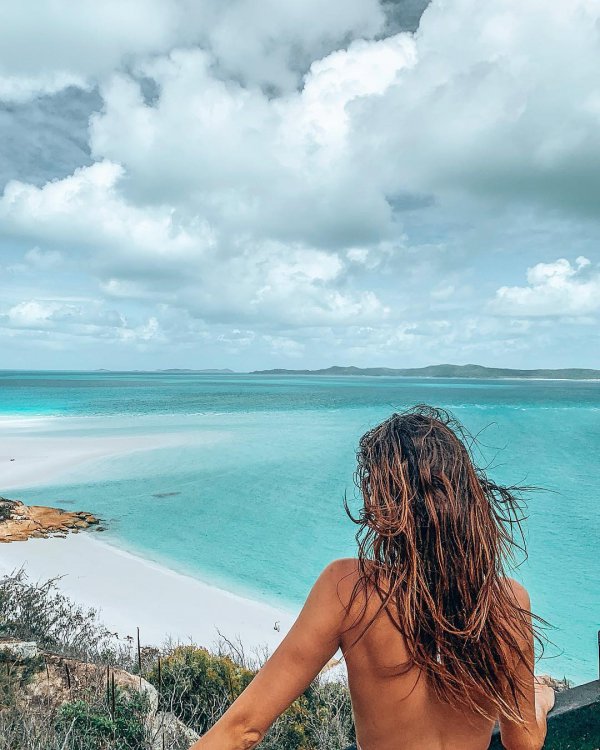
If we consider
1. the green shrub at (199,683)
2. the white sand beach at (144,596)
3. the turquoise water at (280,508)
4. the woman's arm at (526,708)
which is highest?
the woman's arm at (526,708)

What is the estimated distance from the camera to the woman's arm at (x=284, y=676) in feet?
3.69

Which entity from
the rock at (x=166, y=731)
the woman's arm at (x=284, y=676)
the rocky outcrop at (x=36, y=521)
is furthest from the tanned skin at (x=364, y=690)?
the rocky outcrop at (x=36, y=521)

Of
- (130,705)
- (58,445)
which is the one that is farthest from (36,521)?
(58,445)

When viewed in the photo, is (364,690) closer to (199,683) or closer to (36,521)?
(199,683)

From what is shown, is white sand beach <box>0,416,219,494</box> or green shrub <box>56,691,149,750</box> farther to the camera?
white sand beach <box>0,416,219,494</box>

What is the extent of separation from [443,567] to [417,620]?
0.12 metres

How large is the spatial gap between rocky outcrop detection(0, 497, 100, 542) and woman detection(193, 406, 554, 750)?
624 inches

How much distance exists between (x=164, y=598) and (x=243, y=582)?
2.46 m

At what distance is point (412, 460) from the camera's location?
1.27 metres

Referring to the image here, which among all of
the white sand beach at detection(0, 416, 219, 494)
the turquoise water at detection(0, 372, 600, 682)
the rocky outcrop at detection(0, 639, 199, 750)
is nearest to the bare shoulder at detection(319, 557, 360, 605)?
the turquoise water at detection(0, 372, 600, 682)

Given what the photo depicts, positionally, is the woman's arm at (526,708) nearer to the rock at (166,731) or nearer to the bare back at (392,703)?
the bare back at (392,703)

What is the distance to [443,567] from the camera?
1.23 m

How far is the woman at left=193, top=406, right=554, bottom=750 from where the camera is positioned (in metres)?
1.14

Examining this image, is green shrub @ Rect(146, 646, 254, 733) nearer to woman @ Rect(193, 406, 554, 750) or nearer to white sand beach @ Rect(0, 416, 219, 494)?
woman @ Rect(193, 406, 554, 750)
